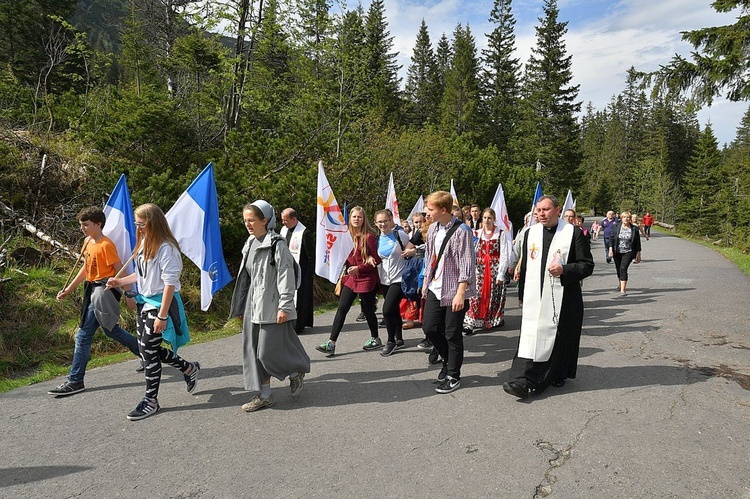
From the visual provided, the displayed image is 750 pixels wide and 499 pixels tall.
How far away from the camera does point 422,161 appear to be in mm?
17922

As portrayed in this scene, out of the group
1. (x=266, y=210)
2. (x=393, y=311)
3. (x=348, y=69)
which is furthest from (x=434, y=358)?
(x=348, y=69)

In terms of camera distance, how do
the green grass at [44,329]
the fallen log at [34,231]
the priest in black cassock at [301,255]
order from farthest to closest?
1. the fallen log at [34,231]
2. the priest in black cassock at [301,255]
3. the green grass at [44,329]

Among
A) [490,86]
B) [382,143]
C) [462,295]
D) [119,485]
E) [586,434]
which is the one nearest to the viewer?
[119,485]

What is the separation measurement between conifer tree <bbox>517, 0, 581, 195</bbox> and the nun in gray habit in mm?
42474

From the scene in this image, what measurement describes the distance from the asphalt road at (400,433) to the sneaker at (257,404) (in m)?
0.07

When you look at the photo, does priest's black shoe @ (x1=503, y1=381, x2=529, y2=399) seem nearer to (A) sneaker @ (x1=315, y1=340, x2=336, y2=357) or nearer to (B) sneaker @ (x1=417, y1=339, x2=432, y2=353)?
(B) sneaker @ (x1=417, y1=339, x2=432, y2=353)

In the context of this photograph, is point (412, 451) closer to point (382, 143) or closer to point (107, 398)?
point (107, 398)

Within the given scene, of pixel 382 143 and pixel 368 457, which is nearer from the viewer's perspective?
pixel 368 457

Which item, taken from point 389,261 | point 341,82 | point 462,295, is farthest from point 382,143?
point 462,295

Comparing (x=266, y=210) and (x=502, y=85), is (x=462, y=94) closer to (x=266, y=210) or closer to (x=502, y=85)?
(x=502, y=85)

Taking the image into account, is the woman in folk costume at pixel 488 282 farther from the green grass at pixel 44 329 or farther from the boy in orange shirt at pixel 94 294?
the boy in orange shirt at pixel 94 294

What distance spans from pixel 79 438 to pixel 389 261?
4.01m

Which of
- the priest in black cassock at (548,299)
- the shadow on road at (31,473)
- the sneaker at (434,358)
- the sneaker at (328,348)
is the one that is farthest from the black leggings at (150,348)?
the priest in black cassock at (548,299)

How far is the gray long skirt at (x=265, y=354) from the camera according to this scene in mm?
4402
